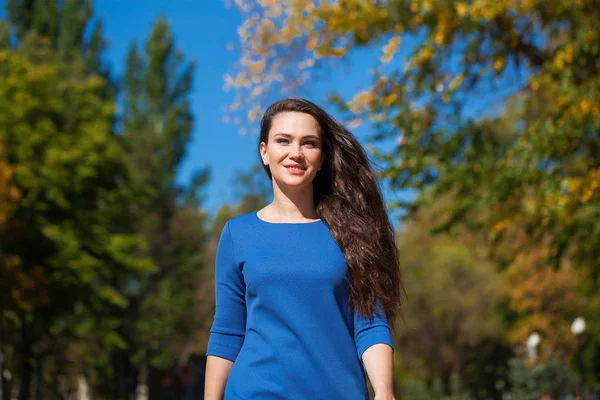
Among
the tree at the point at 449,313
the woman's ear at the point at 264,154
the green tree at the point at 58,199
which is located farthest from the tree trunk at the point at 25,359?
the woman's ear at the point at 264,154

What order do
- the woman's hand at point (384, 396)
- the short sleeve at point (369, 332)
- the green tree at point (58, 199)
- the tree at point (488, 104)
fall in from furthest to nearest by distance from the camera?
the green tree at point (58, 199) → the tree at point (488, 104) → the short sleeve at point (369, 332) → the woman's hand at point (384, 396)

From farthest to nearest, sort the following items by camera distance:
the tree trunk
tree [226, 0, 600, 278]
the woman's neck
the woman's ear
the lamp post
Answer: the tree trunk
the lamp post
tree [226, 0, 600, 278]
the woman's ear
the woman's neck

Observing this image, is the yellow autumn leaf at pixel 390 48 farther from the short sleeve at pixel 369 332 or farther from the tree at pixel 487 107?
the short sleeve at pixel 369 332

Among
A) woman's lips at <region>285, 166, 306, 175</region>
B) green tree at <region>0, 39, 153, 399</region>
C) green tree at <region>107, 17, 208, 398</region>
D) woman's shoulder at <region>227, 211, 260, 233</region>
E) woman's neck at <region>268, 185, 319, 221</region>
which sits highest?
green tree at <region>107, 17, 208, 398</region>

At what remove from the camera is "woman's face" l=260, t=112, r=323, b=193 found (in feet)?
11.0

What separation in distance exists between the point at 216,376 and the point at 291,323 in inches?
12.9

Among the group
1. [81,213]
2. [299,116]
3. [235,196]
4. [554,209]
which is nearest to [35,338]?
[81,213]

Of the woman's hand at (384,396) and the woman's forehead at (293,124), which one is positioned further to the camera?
the woman's forehead at (293,124)

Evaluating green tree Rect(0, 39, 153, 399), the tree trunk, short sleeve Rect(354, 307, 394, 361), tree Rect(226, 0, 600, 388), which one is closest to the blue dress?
short sleeve Rect(354, 307, 394, 361)

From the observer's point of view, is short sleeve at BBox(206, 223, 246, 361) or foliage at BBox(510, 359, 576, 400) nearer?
short sleeve at BBox(206, 223, 246, 361)

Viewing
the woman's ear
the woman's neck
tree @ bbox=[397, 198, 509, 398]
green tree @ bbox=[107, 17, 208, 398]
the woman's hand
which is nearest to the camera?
the woman's hand

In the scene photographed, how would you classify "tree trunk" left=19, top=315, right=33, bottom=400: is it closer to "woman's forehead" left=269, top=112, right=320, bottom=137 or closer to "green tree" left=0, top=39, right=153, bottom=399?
"green tree" left=0, top=39, right=153, bottom=399

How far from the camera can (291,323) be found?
3.12m

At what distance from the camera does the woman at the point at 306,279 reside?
10.1 ft
